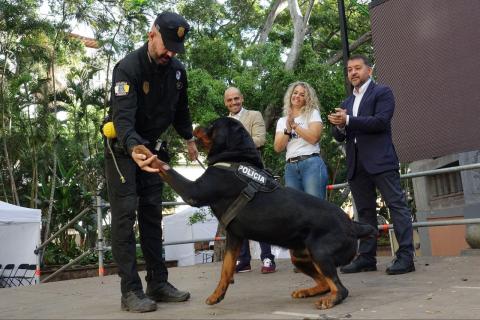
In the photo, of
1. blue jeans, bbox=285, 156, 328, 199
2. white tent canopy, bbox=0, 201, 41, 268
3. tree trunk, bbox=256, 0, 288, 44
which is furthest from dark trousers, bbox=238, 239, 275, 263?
tree trunk, bbox=256, 0, 288, 44

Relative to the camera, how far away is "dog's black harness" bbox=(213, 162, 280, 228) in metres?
3.55

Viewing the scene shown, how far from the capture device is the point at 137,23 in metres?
18.5

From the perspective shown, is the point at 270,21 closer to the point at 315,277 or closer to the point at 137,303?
the point at 315,277

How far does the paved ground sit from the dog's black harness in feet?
2.01

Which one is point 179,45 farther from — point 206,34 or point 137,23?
point 137,23

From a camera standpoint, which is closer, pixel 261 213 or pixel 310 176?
pixel 261 213

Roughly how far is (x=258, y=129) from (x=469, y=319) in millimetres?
3161

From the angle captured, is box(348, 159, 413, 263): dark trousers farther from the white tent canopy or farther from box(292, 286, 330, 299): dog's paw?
the white tent canopy

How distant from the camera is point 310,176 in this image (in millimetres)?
5223

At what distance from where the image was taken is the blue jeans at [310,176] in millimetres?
5207

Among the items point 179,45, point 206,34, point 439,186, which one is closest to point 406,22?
→ point 179,45

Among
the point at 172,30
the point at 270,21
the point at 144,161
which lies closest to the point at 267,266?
the point at 144,161

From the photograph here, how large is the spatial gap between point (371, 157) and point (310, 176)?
2.02 ft

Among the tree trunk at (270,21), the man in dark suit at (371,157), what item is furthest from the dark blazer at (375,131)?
the tree trunk at (270,21)
